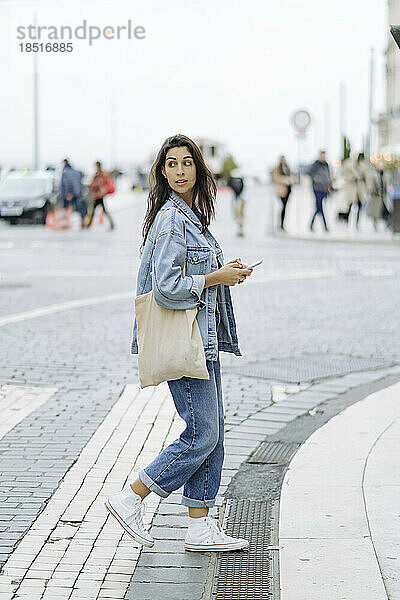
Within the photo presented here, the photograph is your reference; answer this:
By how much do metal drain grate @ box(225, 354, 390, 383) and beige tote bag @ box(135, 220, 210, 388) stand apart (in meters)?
4.26

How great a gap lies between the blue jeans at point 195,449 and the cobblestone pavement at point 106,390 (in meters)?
0.27

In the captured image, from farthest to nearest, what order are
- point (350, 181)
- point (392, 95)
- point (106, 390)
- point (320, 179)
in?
1. point (392, 95)
2. point (350, 181)
3. point (320, 179)
4. point (106, 390)

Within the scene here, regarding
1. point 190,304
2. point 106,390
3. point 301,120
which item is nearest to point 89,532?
point 190,304

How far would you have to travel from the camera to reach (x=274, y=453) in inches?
250

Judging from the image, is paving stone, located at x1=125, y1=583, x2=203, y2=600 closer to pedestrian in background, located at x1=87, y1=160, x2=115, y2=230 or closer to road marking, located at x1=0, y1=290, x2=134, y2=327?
road marking, located at x1=0, y1=290, x2=134, y2=327

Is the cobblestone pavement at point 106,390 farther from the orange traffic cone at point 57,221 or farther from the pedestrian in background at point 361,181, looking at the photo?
the orange traffic cone at point 57,221

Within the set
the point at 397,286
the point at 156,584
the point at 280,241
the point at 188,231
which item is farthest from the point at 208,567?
the point at 280,241

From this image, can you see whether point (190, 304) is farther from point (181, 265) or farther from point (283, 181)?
point (283, 181)

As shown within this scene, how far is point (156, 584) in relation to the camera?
4.22m

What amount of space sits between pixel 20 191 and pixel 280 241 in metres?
10.8

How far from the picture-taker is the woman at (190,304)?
14.2 ft

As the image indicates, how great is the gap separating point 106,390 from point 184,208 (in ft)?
12.4

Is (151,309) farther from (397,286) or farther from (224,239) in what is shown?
(224,239)

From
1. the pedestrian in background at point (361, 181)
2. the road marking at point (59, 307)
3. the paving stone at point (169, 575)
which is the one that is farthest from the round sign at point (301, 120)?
the paving stone at point (169, 575)
